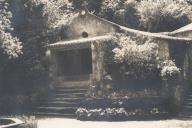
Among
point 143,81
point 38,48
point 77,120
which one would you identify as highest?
point 38,48

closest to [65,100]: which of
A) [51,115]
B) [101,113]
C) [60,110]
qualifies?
[60,110]

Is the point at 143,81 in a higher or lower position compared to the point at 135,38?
lower

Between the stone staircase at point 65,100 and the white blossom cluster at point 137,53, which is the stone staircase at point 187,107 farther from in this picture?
the stone staircase at point 65,100

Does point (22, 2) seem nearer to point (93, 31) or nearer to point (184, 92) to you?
point (93, 31)

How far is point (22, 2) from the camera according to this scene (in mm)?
22812

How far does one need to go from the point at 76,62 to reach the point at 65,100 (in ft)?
14.6

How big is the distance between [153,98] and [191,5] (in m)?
14.5

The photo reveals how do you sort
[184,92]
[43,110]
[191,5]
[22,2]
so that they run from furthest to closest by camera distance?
[191,5] < [22,2] < [43,110] < [184,92]

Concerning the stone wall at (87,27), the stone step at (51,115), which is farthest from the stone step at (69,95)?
the stone wall at (87,27)

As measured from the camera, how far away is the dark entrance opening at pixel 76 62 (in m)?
24.7

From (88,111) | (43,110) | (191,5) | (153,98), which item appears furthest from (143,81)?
(191,5)

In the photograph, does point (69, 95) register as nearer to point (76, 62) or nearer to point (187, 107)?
point (76, 62)

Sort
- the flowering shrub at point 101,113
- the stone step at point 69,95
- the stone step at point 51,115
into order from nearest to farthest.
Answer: the flowering shrub at point 101,113 < the stone step at point 51,115 < the stone step at point 69,95

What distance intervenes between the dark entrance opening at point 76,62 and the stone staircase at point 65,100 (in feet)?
6.36
